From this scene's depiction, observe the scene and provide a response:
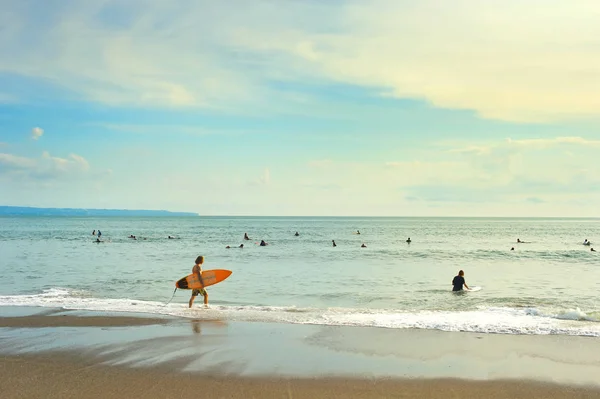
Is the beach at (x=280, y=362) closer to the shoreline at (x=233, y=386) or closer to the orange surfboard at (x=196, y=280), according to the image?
the shoreline at (x=233, y=386)

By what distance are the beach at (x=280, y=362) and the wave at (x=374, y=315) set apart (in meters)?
0.86

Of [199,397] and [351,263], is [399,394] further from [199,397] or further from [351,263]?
[351,263]

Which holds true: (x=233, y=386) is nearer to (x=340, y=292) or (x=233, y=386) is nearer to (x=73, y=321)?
(x=73, y=321)

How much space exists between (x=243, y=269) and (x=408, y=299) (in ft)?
47.6

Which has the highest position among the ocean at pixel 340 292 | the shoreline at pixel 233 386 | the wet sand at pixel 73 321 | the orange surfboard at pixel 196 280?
the orange surfboard at pixel 196 280

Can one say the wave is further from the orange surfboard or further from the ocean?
the orange surfboard

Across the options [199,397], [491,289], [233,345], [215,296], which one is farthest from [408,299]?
[199,397]

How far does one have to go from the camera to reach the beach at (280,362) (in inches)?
352

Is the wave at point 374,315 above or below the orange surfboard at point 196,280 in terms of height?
below

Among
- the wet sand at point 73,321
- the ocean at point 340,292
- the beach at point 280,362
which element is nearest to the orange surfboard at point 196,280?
the ocean at point 340,292

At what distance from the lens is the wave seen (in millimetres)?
14250

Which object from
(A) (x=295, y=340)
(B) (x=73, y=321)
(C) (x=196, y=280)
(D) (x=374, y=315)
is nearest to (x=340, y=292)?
(D) (x=374, y=315)

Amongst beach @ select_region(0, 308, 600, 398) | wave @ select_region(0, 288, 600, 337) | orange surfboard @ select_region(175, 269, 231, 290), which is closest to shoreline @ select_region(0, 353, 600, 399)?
beach @ select_region(0, 308, 600, 398)

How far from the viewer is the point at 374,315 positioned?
53.9 ft
